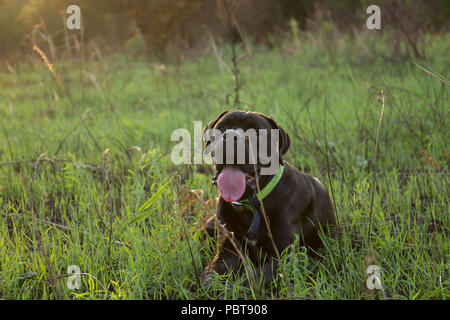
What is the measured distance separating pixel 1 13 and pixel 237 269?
16312mm

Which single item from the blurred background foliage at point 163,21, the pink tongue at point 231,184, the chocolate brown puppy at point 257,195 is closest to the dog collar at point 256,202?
the chocolate brown puppy at point 257,195

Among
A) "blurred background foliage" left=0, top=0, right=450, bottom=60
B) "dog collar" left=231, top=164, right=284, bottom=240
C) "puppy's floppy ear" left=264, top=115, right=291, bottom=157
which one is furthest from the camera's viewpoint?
"blurred background foliage" left=0, top=0, right=450, bottom=60

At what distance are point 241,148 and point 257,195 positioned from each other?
1.09 feet

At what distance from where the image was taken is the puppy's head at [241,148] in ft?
8.05

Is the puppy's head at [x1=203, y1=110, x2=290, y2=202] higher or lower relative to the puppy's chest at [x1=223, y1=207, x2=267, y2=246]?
higher

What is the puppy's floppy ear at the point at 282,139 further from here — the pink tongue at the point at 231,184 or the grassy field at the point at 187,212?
the pink tongue at the point at 231,184

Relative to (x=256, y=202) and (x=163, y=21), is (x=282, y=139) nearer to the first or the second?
(x=256, y=202)

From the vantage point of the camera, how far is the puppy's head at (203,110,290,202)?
2455mm

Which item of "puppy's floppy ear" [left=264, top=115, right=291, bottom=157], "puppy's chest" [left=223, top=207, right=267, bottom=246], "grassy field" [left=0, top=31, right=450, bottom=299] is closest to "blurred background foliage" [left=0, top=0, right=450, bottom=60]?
"grassy field" [left=0, top=31, right=450, bottom=299]

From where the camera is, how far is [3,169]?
4.36 m

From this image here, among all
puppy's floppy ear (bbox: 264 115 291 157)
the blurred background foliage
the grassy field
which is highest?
the blurred background foliage

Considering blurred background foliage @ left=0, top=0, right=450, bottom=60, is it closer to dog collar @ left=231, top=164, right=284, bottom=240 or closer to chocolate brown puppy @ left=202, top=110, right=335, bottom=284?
chocolate brown puppy @ left=202, top=110, right=335, bottom=284

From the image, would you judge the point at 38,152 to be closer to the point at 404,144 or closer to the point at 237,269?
the point at 237,269
